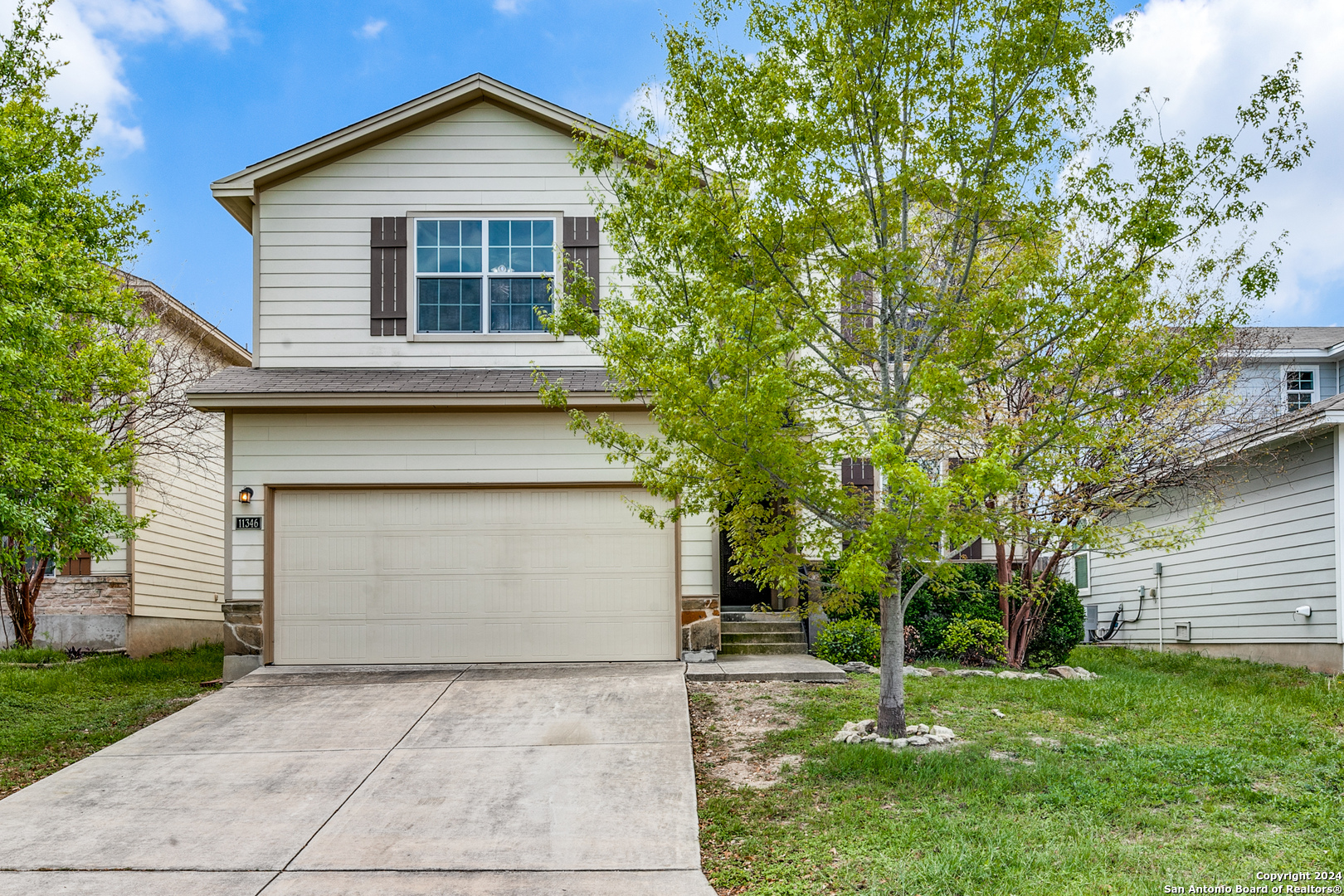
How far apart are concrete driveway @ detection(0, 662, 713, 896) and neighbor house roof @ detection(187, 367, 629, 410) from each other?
3097 millimetres

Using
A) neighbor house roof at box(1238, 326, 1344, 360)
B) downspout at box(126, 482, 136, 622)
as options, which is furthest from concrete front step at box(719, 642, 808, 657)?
neighbor house roof at box(1238, 326, 1344, 360)

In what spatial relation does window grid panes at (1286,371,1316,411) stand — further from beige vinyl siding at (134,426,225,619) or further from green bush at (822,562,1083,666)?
beige vinyl siding at (134,426,225,619)

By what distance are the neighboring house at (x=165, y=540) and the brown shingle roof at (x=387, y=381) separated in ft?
9.24

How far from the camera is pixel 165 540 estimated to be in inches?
621

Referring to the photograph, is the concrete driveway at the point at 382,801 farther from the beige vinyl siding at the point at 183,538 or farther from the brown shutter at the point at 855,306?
the beige vinyl siding at the point at 183,538

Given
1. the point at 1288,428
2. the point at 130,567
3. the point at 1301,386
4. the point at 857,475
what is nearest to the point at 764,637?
the point at 857,475

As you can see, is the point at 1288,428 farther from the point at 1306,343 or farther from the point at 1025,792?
the point at 1306,343

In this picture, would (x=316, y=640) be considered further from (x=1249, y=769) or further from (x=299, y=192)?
(x=1249, y=769)

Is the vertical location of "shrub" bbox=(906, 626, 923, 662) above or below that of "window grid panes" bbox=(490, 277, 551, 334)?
below

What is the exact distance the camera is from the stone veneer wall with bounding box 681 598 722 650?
11.1 m

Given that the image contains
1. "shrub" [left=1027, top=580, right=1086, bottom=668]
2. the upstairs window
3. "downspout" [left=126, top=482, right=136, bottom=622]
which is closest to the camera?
"shrub" [left=1027, top=580, right=1086, bottom=668]

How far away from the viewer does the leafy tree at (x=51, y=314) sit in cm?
841

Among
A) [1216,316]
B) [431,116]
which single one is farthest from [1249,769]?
[431,116]

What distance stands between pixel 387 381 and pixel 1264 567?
38.6 feet
